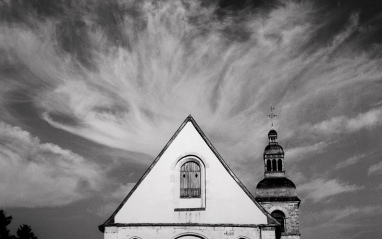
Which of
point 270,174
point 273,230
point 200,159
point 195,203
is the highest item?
point 270,174

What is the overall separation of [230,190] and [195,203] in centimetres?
185

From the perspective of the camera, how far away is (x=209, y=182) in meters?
20.5

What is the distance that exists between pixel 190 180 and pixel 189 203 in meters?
1.18

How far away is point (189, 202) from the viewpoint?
20.4 metres

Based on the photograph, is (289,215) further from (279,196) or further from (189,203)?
(189,203)

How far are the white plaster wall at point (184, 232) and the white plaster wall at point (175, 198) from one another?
37cm

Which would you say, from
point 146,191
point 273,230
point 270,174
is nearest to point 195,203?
point 146,191

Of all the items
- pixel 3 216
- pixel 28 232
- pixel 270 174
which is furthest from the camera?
pixel 28 232

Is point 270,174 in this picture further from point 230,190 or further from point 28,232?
point 28,232

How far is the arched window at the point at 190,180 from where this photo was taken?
2056cm

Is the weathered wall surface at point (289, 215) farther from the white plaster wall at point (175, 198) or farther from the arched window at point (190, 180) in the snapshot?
the arched window at point (190, 180)

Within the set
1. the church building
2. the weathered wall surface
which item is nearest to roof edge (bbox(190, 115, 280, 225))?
the church building

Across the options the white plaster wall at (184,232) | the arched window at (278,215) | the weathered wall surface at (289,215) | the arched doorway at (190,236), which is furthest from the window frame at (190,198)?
the arched window at (278,215)

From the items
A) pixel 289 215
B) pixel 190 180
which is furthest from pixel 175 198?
pixel 289 215
